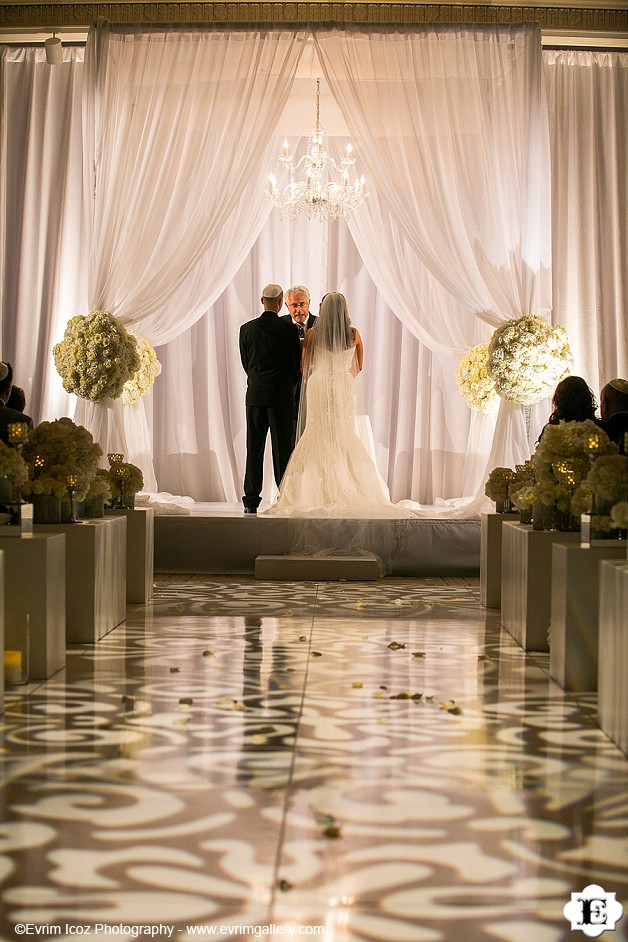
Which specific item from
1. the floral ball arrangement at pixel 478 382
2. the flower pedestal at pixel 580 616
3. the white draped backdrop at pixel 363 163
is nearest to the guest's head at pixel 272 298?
the white draped backdrop at pixel 363 163

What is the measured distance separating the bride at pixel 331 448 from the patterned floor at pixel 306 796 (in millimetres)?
3118

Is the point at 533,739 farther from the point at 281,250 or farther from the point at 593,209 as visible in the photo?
the point at 281,250

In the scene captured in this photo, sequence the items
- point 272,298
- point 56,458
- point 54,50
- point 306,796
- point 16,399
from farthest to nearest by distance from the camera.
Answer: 1. point 54,50
2. point 272,298
3. point 16,399
4. point 56,458
5. point 306,796

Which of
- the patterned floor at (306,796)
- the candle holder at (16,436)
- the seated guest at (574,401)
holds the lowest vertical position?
the patterned floor at (306,796)

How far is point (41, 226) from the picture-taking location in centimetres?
1013

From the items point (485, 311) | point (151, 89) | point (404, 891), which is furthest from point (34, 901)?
point (151, 89)

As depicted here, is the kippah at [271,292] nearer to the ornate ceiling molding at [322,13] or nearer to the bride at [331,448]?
the bride at [331,448]

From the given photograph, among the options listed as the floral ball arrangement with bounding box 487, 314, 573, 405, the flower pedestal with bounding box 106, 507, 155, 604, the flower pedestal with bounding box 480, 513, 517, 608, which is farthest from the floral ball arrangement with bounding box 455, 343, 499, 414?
the flower pedestal with bounding box 106, 507, 155, 604

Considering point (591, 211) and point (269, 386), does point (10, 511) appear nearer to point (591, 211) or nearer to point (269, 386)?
point (269, 386)

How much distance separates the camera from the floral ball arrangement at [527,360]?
27.1 feet

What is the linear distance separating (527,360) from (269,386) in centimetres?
198

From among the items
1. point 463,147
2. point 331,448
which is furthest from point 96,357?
point 463,147

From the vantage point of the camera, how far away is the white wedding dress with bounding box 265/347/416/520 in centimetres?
821

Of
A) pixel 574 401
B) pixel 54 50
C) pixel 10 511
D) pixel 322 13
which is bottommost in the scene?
pixel 10 511
